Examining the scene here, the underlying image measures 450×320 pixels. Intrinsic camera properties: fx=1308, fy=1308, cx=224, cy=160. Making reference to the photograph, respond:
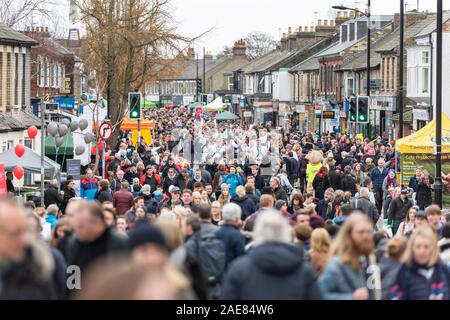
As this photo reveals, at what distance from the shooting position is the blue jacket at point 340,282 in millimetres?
9570

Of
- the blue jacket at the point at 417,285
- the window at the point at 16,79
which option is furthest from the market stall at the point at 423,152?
the blue jacket at the point at 417,285

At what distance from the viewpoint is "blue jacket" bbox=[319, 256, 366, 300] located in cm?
957

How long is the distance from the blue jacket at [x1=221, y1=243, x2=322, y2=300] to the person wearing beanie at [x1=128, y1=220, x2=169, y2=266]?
114 centimetres

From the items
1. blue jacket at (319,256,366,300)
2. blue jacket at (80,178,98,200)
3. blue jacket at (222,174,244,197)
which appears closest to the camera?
blue jacket at (319,256,366,300)

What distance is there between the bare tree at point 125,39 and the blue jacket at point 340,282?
128 ft

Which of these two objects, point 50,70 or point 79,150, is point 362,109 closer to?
point 79,150

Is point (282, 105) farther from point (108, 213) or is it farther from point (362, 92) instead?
point (108, 213)

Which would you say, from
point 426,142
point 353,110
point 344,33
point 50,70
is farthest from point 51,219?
point 344,33

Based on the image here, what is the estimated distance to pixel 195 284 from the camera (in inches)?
421

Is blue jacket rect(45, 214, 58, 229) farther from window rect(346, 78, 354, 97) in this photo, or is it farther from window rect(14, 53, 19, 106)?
window rect(346, 78, 354, 97)

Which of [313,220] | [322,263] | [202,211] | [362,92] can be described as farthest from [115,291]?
[362,92]

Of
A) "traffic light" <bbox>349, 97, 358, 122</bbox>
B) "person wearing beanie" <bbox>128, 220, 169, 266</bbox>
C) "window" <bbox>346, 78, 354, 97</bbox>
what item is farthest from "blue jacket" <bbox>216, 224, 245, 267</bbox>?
"window" <bbox>346, 78, 354, 97</bbox>

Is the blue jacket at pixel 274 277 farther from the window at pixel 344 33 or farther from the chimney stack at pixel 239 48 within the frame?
the chimney stack at pixel 239 48

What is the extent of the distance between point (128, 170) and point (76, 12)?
23589 mm
